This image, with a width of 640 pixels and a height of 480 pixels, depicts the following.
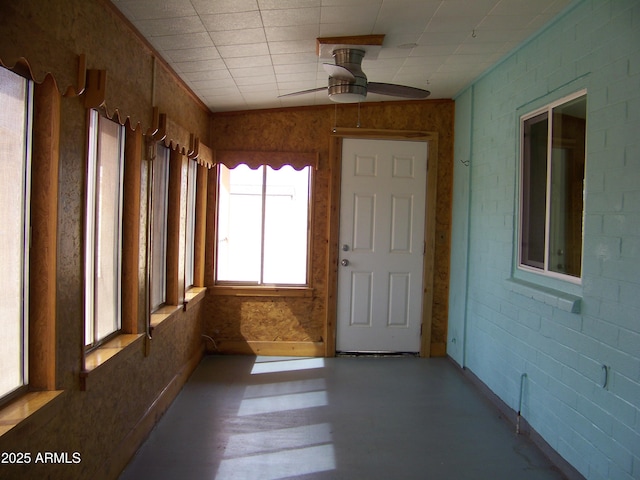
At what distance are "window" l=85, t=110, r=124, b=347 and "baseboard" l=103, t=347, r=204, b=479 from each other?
58cm

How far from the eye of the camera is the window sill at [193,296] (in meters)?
4.25

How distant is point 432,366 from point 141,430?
9.17 ft

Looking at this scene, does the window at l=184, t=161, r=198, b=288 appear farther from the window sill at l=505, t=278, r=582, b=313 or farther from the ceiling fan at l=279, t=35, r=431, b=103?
the window sill at l=505, t=278, r=582, b=313

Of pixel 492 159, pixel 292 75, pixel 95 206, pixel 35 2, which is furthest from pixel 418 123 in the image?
pixel 35 2

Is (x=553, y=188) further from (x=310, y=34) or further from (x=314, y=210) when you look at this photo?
(x=314, y=210)

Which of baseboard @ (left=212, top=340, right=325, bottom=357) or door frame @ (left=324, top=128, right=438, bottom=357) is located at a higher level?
door frame @ (left=324, top=128, right=438, bottom=357)

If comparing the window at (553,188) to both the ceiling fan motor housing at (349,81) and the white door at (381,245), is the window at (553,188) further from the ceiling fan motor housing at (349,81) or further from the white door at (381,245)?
the white door at (381,245)

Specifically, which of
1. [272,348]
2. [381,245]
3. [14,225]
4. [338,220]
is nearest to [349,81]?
[14,225]

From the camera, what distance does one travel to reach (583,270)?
8.91 ft

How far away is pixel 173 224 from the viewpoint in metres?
3.96

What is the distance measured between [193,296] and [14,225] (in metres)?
2.67

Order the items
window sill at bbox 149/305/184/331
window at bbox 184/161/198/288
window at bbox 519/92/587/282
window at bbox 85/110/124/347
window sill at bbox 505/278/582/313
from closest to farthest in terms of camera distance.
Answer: window at bbox 85/110/124/347, window sill at bbox 505/278/582/313, window at bbox 519/92/587/282, window sill at bbox 149/305/184/331, window at bbox 184/161/198/288

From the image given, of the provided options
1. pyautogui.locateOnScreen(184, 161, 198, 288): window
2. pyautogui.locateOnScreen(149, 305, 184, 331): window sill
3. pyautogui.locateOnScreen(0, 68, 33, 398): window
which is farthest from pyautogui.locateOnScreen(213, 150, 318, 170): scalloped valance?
pyautogui.locateOnScreen(0, 68, 33, 398): window

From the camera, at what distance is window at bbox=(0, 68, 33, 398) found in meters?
1.81
